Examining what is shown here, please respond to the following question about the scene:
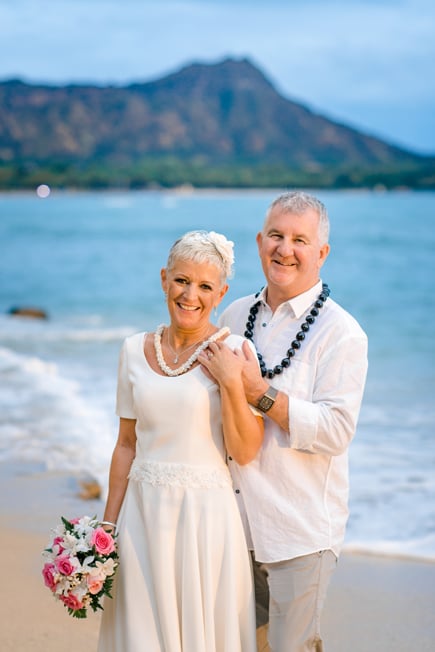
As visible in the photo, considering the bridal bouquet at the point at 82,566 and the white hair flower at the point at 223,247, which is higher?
the white hair flower at the point at 223,247

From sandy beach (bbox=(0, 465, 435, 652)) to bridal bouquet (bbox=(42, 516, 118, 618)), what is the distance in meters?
1.39

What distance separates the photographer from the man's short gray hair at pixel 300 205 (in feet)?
10.3

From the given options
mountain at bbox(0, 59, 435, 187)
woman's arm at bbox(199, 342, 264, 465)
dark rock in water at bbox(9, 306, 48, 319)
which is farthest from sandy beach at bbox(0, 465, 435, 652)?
mountain at bbox(0, 59, 435, 187)

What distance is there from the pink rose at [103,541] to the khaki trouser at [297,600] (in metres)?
0.57

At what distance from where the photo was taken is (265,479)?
3090 millimetres

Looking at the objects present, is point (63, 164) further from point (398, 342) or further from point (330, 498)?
point (330, 498)

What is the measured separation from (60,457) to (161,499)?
4.73 m

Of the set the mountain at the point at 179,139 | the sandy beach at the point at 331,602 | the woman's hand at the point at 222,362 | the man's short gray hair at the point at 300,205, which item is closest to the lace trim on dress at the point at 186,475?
the woman's hand at the point at 222,362

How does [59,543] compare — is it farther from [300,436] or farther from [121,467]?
[300,436]

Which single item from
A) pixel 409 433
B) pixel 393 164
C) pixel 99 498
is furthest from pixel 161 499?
pixel 393 164

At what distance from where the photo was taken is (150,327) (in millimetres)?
20484

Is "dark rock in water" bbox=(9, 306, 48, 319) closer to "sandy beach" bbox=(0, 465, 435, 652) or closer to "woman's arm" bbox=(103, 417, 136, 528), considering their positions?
"sandy beach" bbox=(0, 465, 435, 652)

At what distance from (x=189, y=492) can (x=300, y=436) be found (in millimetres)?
422

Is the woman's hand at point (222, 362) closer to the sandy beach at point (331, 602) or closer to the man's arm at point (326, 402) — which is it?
the man's arm at point (326, 402)
